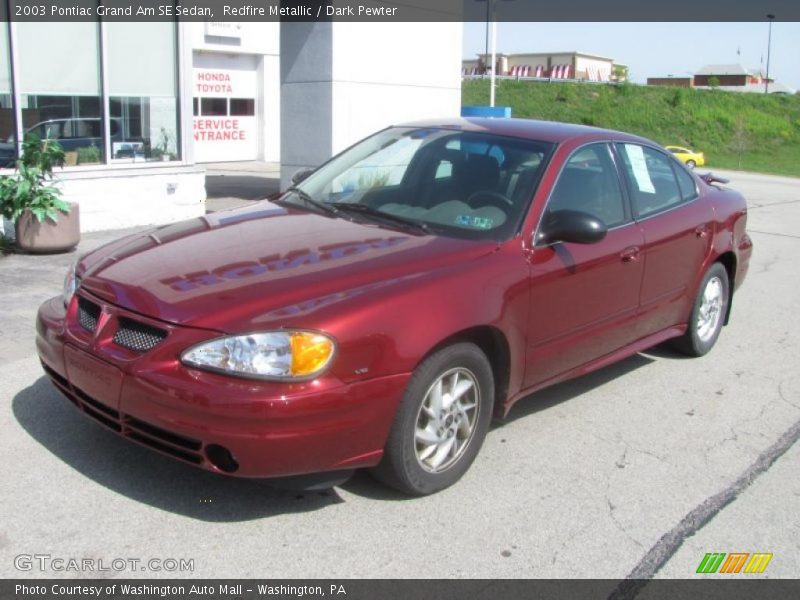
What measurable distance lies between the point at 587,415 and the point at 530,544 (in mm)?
1610

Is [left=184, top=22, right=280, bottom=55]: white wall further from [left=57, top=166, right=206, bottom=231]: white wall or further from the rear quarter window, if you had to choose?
the rear quarter window

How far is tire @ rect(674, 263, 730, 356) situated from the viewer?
5.98 meters

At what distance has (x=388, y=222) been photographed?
4445 mm

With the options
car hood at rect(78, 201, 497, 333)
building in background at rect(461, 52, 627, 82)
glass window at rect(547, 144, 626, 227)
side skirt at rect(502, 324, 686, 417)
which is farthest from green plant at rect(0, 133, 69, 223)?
building in background at rect(461, 52, 627, 82)

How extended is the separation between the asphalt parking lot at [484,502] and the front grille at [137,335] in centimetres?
69

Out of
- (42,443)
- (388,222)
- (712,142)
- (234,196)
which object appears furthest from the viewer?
(712,142)

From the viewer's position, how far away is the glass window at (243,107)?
1030 inches

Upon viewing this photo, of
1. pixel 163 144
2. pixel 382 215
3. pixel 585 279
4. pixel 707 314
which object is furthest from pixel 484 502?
pixel 163 144

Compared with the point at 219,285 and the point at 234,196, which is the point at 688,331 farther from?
the point at 234,196

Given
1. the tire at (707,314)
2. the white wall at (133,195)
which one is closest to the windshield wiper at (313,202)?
the tire at (707,314)

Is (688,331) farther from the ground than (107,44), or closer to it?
closer to it

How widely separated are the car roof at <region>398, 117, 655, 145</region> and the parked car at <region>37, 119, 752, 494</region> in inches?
0.8
